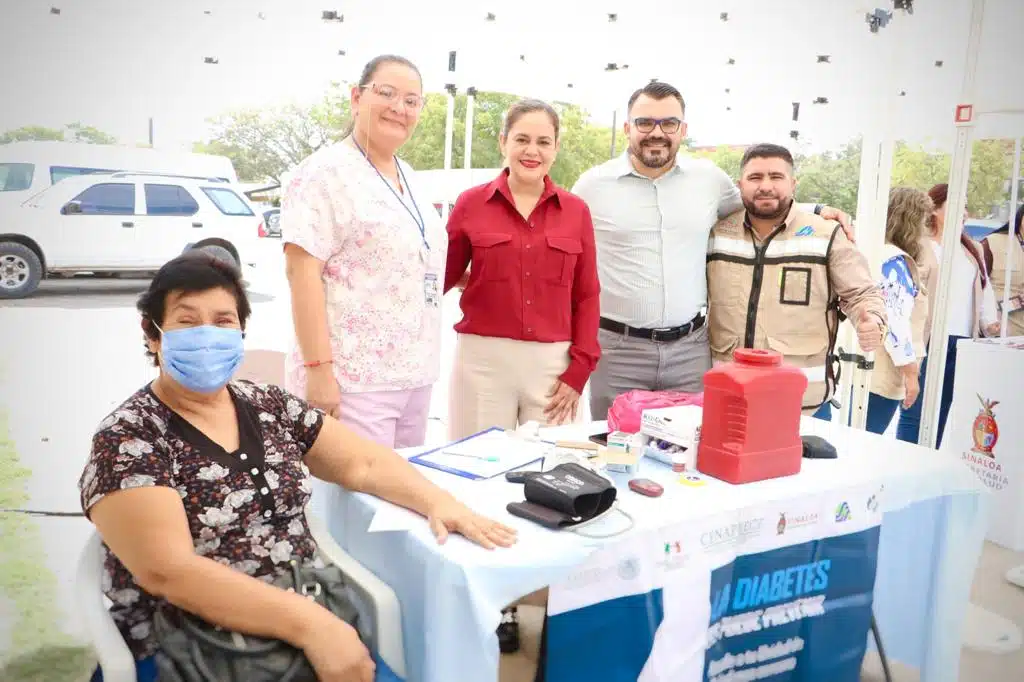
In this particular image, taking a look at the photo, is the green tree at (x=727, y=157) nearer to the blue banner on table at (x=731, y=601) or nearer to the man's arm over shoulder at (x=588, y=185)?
the man's arm over shoulder at (x=588, y=185)

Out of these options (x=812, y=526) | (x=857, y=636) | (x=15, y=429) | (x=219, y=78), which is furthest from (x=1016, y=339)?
(x=15, y=429)

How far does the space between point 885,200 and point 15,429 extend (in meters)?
3.45

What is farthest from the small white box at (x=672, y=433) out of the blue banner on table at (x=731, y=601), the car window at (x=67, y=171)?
the car window at (x=67, y=171)

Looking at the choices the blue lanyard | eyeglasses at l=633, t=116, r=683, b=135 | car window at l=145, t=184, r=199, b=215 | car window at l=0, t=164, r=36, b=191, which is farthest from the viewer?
eyeglasses at l=633, t=116, r=683, b=135

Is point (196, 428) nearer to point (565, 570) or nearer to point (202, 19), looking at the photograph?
point (565, 570)

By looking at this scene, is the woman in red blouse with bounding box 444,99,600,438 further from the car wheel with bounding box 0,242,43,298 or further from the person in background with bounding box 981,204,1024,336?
the person in background with bounding box 981,204,1024,336

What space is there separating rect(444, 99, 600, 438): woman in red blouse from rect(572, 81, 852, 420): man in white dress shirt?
238 mm

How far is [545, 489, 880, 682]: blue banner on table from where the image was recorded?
4.88ft

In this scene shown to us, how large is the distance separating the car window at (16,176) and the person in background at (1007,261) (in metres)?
3.74

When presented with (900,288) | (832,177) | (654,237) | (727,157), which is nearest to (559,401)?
(654,237)

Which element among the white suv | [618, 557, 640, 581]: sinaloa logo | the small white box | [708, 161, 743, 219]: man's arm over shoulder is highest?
[708, 161, 743, 219]: man's arm over shoulder

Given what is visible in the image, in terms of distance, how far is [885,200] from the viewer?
350 centimetres

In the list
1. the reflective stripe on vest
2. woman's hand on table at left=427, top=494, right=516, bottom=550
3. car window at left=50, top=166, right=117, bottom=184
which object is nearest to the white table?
woman's hand on table at left=427, top=494, right=516, bottom=550

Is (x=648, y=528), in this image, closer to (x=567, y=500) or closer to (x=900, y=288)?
(x=567, y=500)
